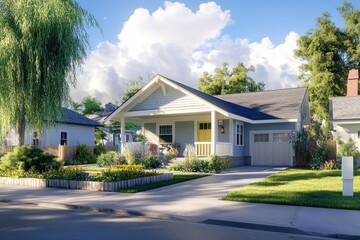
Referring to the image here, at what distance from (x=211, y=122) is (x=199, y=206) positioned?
11.5 m

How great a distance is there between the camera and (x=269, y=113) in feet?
75.5

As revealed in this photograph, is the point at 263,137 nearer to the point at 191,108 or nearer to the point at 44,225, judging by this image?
the point at 191,108

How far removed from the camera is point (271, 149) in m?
22.3

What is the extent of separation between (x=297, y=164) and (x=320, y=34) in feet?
61.6

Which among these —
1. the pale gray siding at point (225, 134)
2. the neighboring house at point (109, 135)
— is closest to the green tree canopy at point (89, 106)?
the neighboring house at point (109, 135)

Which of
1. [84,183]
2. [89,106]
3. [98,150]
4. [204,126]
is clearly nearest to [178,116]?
[204,126]

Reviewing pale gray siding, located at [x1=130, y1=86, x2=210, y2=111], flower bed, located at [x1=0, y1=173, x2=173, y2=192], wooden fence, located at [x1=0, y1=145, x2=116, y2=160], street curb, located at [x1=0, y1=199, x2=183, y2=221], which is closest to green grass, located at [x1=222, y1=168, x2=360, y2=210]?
street curb, located at [x1=0, y1=199, x2=183, y2=221]

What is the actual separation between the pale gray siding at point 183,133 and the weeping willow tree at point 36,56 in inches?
385

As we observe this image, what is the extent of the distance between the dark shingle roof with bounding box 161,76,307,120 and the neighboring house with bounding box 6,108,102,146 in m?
11.9

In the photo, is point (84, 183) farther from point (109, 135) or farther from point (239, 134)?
point (109, 135)

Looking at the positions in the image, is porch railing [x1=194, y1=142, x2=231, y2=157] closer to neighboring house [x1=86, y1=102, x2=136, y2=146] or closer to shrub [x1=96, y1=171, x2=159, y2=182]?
shrub [x1=96, y1=171, x2=159, y2=182]

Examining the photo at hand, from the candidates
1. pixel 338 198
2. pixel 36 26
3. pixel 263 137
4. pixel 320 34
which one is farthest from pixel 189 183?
pixel 320 34

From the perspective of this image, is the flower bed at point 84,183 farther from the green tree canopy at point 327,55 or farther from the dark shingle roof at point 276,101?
the green tree canopy at point 327,55

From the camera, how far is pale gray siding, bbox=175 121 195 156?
23.2 m
